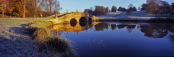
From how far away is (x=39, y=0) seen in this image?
3834 centimetres

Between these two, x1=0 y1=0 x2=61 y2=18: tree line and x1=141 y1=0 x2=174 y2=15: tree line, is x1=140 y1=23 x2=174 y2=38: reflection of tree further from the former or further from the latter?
x1=141 y1=0 x2=174 y2=15: tree line

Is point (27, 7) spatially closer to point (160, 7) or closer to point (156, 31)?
point (156, 31)

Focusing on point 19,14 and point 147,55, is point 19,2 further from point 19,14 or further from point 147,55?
point 147,55

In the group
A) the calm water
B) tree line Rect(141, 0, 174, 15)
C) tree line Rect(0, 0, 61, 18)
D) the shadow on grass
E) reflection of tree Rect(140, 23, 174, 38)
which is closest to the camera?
the shadow on grass

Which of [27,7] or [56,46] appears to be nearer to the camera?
[56,46]

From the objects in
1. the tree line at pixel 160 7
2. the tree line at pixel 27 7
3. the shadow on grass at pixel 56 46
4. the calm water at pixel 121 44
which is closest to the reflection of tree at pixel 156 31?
the calm water at pixel 121 44

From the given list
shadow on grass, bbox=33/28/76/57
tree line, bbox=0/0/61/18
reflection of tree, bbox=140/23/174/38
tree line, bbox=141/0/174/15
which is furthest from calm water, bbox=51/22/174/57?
tree line, bbox=141/0/174/15

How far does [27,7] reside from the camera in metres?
35.6

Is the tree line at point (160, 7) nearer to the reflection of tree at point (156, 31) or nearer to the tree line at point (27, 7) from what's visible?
the reflection of tree at point (156, 31)

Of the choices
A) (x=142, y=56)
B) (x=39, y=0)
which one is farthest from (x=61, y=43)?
(x=39, y=0)

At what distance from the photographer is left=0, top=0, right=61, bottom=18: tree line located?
31.2 metres

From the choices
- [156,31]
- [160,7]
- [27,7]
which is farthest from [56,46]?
[160,7]

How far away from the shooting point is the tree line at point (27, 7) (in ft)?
102

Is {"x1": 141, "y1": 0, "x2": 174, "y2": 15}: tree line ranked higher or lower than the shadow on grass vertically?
higher
